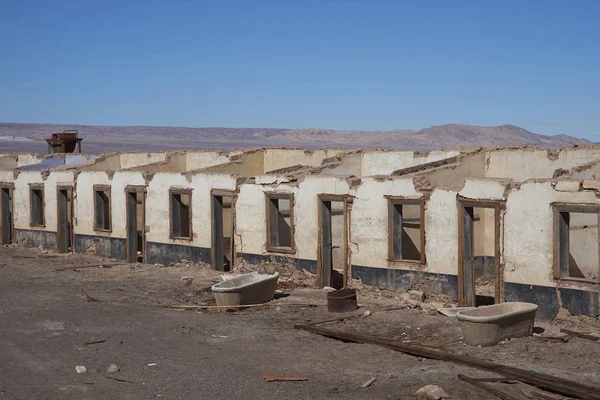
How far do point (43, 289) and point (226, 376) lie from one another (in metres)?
10.1

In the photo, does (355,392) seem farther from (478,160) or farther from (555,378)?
(478,160)

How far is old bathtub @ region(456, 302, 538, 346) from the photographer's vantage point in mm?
13391

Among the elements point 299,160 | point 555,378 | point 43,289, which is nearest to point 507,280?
point 555,378

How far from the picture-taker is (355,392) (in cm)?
1119

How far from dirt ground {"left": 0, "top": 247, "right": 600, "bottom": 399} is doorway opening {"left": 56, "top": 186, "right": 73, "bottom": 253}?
7246mm

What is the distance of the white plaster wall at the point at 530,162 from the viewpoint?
21.8 metres

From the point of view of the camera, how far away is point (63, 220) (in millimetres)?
28094

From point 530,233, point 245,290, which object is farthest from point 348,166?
point 530,233

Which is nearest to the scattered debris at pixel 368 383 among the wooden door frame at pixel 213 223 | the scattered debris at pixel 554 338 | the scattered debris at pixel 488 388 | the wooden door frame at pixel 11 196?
the scattered debris at pixel 488 388

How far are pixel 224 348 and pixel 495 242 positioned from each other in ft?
19.6

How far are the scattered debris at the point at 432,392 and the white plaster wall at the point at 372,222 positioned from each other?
7.44 metres

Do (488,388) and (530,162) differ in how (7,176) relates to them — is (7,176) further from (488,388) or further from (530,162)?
(488,388)

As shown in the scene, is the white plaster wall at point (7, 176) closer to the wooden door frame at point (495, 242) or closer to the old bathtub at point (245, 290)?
the old bathtub at point (245, 290)

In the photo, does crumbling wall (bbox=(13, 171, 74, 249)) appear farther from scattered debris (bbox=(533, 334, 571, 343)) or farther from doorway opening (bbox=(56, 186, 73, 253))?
scattered debris (bbox=(533, 334, 571, 343))
